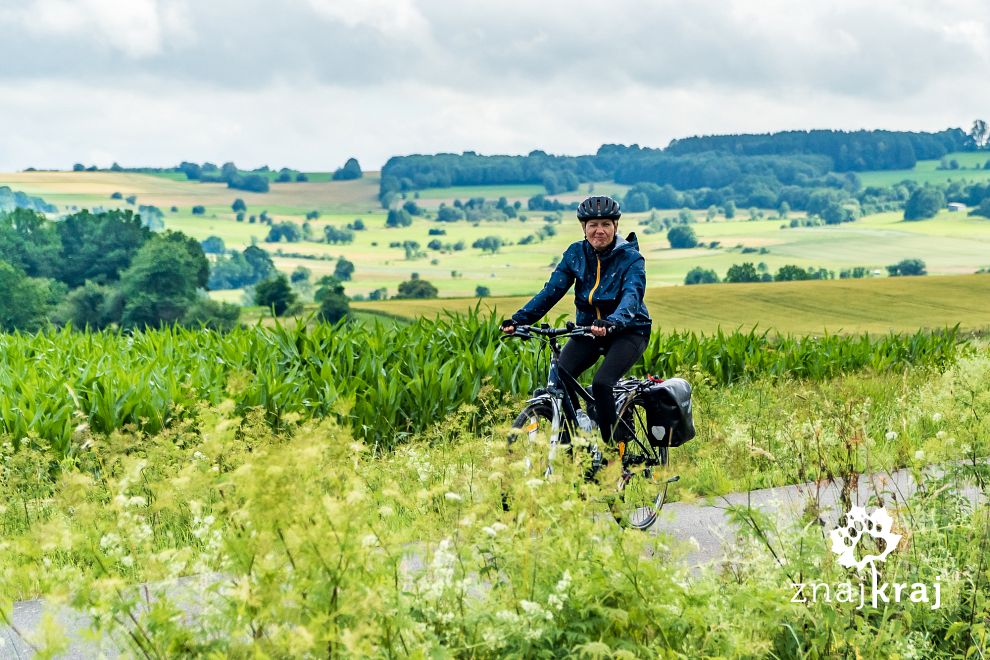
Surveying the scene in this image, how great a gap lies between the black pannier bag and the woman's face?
3.64 feet

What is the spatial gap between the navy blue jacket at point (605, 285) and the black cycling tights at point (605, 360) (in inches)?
4.5

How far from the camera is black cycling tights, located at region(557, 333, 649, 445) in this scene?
23.5 feet

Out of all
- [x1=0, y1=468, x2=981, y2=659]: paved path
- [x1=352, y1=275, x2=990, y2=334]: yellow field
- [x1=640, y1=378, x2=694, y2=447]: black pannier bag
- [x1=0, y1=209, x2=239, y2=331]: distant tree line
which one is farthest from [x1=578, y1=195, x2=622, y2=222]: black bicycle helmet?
[x1=0, y1=209, x2=239, y2=331]: distant tree line

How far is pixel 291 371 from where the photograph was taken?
1091cm

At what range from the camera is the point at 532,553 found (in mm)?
4473

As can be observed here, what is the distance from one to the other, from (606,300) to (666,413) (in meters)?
0.96

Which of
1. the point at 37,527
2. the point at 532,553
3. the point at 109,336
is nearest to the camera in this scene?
the point at 37,527

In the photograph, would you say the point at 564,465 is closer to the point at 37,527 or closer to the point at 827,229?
the point at 37,527

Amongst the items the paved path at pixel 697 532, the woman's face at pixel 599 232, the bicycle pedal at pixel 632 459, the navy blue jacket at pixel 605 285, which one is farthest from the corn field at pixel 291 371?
the paved path at pixel 697 532

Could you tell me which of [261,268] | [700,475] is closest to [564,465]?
[700,475]

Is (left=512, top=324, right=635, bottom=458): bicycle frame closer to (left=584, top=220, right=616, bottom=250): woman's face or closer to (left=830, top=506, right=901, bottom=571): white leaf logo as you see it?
(left=584, top=220, right=616, bottom=250): woman's face

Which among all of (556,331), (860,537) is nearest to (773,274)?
(556,331)

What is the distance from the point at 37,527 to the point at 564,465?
2.44 meters

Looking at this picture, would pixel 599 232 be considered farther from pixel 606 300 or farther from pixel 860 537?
pixel 860 537
